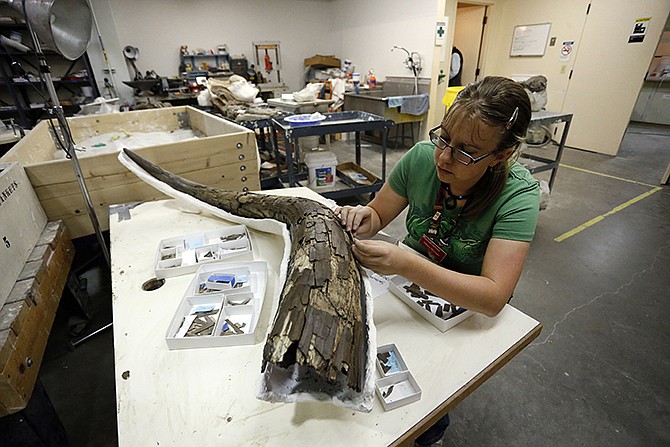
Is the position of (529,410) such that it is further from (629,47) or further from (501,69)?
(501,69)

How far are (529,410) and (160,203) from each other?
1963 mm

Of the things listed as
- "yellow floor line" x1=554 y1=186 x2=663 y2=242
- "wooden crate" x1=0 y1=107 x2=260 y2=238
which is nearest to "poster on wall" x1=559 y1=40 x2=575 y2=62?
"yellow floor line" x1=554 y1=186 x2=663 y2=242

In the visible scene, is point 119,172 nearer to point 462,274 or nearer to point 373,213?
point 373,213

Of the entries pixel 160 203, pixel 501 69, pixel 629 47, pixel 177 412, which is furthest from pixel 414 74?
pixel 177 412

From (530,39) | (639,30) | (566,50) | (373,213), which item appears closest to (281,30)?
(530,39)

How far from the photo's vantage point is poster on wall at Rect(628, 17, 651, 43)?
4.01m

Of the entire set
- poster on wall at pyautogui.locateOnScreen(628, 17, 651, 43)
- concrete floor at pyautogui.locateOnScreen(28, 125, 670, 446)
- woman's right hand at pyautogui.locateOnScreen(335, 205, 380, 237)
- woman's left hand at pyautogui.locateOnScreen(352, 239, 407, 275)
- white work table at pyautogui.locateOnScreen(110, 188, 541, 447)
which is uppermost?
poster on wall at pyautogui.locateOnScreen(628, 17, 651, 43)

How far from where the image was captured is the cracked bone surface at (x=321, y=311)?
1.90 ft

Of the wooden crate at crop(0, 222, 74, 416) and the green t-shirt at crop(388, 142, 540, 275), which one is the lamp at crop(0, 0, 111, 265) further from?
the green t-shirt at crop(388, 142, 540, 275)

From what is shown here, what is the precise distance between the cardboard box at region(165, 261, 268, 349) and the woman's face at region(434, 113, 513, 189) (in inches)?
25.0

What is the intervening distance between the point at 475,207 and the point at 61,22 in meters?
1.71

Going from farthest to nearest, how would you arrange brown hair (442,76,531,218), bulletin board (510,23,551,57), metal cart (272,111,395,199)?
bulletin board (510,23,551,57) < metal cart (272,111,395,199) < brown hair (442,76,531,218)

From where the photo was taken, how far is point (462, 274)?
0.82 m

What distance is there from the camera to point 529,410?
143cm
